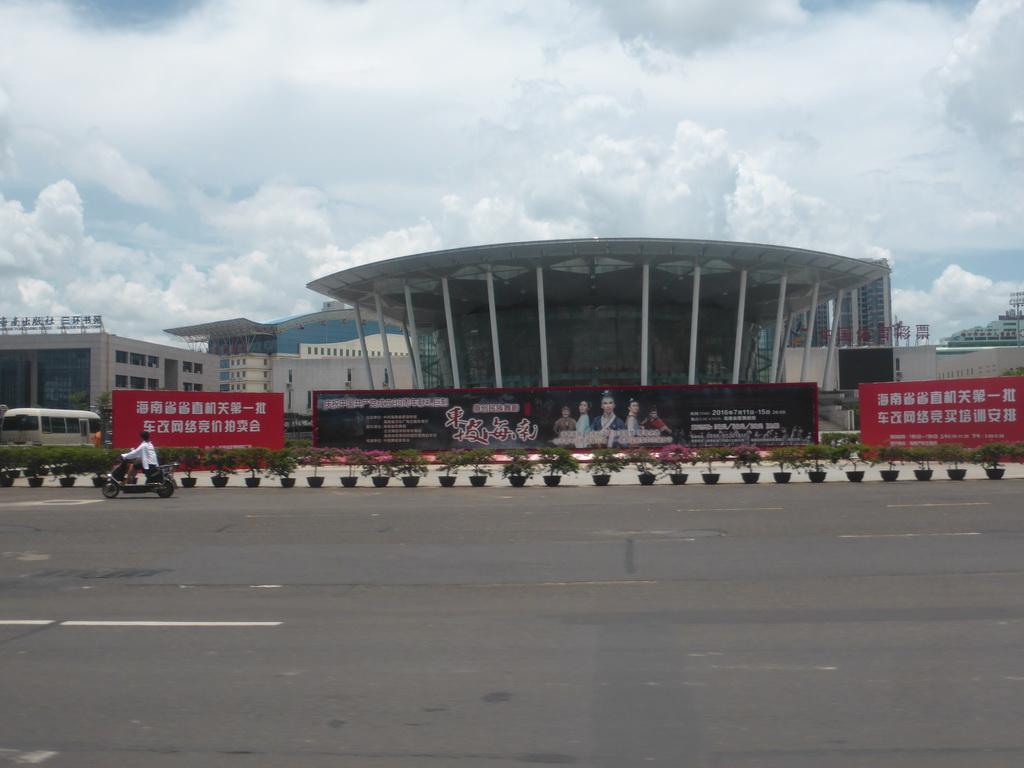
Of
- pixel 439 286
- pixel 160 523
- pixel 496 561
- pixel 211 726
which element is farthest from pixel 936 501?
pixel 439 286

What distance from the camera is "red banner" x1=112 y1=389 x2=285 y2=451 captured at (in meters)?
32.9

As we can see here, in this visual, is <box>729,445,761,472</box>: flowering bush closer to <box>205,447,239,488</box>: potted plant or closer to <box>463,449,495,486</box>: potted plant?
<box>463,449,495,486</box>: potted plant

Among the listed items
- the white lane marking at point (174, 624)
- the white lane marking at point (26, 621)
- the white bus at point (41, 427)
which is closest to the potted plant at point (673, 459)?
the white lane marking at point (174, 624)

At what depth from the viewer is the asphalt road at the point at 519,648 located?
473cm

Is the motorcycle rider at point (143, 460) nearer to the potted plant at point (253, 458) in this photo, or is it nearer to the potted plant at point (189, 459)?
the potted plant at point (189, 459)

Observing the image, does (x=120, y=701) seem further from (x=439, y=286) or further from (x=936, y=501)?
(x=439, y=286)

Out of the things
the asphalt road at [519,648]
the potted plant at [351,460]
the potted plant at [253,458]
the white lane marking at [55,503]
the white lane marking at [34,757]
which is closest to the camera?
the white lane marking at [34,757]

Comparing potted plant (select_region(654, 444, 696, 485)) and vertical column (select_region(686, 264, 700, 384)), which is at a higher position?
vertical column (select_region(686, 264, 700, 384))

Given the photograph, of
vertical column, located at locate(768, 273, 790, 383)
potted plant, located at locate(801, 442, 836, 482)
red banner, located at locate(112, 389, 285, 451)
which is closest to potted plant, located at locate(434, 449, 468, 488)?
potted plant, located at locate(801, 442, 836, 482)

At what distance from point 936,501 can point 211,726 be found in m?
16.4

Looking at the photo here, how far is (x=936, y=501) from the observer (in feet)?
58.1

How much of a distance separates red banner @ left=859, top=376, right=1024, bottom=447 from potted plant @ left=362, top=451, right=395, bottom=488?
63.9ft

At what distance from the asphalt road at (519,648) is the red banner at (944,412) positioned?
2041cm

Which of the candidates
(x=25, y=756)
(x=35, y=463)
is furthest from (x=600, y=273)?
(x=25, y=756)
